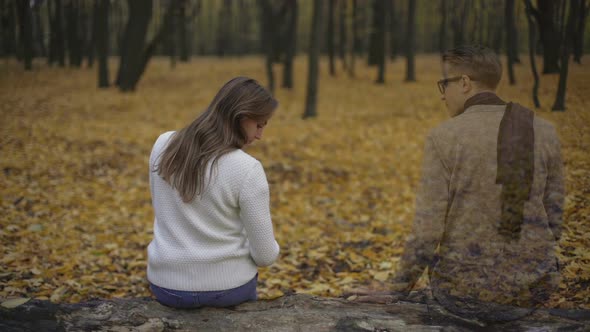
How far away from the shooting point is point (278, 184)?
7422mm

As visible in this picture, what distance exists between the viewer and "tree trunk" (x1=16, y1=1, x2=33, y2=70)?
251 inches

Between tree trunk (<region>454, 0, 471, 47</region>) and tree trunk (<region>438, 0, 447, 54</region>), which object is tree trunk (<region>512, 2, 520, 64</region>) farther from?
tree trunk (<region>438, 0, 447, 54</region>)

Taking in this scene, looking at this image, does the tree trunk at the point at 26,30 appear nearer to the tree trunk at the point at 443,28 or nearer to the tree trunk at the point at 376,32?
the tree trunk at the point at 443,28

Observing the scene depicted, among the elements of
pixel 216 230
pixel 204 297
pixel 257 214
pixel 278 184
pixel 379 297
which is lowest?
pixel 278 184

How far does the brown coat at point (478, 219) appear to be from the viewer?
2.30 metres

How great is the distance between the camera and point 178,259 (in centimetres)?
252

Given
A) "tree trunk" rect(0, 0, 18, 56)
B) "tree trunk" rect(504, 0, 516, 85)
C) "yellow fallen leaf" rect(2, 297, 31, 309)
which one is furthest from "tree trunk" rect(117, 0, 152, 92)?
"tree trunk" rect(504, 0, 516, 85)

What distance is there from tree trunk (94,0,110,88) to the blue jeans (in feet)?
40.6

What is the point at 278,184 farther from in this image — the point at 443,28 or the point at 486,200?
the point at 486,200

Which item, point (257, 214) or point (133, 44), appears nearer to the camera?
point (257, 214)

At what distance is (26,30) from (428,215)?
21.2ft

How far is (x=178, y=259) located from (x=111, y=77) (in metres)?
15.0

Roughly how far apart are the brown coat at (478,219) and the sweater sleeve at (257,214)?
71 cm

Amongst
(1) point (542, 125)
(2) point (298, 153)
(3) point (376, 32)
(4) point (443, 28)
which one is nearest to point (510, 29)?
(4) point (443, 28)
